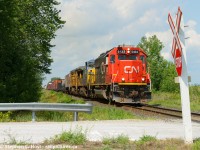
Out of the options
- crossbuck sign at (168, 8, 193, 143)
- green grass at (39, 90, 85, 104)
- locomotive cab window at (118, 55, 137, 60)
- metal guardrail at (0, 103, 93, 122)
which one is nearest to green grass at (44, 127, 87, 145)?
crossbuck sign at (168, 8, 193, 143)

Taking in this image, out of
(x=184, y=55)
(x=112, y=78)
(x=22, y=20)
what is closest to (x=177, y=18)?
(x=184, y=55)

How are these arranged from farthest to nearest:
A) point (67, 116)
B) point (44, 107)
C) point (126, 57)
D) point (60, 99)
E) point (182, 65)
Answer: point (60, 99), point (126, 57), point (67, 116), point (44, 107), point (182, 65)

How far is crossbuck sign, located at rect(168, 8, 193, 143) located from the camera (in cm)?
823

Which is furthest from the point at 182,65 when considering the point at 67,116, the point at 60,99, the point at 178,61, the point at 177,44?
the point at 60,99

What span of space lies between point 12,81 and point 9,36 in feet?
8.91

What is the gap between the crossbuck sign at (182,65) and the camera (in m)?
8.23

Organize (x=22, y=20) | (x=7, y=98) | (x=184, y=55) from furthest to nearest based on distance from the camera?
(x=22, y=20) < (x=7, y=98) < (x=184, y=55)

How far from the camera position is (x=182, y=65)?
8.38 m

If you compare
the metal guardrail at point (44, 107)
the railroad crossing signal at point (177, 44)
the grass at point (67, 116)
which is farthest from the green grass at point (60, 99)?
the railroad crossing signal at point (177, 44)

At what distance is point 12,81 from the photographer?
2008 centimetres

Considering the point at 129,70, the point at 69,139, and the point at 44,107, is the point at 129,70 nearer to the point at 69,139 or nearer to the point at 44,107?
the point at 44,107

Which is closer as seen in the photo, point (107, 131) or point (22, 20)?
point (107, 131)

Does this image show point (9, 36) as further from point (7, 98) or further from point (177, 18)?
point (177, 18)

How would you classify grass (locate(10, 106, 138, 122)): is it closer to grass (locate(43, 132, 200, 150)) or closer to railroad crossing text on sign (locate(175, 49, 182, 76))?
grass (locate(43, 132, 200, 150))
